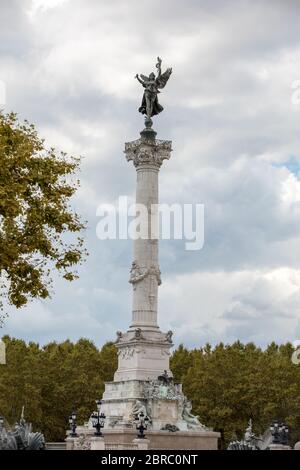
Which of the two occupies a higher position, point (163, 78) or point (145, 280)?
point (163, 78)

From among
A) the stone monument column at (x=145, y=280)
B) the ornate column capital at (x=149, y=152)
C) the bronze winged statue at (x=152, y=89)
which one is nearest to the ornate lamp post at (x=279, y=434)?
the stone monument column at (x=145, y=280)

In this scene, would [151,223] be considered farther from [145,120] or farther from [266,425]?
[266,425]

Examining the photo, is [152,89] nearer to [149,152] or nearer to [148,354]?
[149,152]

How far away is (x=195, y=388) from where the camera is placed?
3435 inches

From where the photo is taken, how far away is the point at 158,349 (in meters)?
60.9

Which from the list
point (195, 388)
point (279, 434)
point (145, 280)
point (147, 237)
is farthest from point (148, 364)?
point (195, 388)

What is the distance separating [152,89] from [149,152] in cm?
524

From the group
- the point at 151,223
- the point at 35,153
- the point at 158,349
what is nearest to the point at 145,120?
the point at 151,223

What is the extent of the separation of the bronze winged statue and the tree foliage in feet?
102

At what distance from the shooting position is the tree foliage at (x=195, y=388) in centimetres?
8488

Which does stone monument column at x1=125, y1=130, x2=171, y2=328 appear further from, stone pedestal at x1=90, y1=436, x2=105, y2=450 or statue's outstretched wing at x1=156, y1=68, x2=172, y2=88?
stone pedestal at x1=90, y1=436, x2=105, y2=450

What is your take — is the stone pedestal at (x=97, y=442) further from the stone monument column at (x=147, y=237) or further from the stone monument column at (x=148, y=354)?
the stone monument column at (x=147, y=237)

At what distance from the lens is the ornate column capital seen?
63531 mm

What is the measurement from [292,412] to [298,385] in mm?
2887
